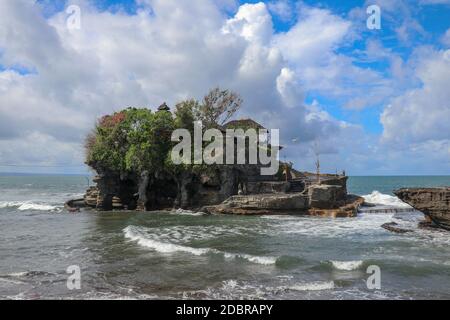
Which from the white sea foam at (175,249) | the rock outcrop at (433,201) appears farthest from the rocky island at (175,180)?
the white sea foam at (175,249)

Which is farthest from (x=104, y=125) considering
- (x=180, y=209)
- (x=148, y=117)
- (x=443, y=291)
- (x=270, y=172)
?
(x=443, y=291)

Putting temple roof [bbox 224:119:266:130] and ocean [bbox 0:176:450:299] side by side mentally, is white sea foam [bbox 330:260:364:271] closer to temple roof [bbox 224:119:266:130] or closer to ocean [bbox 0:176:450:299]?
ocean [bbox 0:176:450:299]

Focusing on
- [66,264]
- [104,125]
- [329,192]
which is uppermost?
[104,125]

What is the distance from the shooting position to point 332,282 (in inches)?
561

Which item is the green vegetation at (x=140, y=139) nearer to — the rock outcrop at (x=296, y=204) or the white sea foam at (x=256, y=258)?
the rock outcrop at (x=296, y=204)

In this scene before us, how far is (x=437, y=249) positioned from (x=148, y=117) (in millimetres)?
29633

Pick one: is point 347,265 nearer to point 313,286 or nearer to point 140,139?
point 313,286

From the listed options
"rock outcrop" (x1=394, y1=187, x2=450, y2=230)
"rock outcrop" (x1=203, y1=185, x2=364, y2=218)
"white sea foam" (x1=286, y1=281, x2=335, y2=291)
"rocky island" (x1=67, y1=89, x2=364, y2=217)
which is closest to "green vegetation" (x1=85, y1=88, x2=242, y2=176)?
"rocky island" (x1=67, y1=89, x2=364, y2=217)

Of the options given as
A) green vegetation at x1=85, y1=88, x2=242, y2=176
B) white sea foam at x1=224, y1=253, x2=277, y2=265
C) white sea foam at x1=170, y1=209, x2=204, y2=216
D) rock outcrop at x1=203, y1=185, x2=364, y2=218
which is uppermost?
green vegetation at x1=85, y1=88, x2=242, y2=176

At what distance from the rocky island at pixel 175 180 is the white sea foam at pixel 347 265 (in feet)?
59.2

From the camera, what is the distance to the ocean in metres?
13.5

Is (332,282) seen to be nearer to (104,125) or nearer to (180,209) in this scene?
(180,209)

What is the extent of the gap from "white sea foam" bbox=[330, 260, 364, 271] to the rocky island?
1806 centimetres

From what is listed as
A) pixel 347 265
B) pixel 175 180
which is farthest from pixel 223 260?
pixel 175 180
